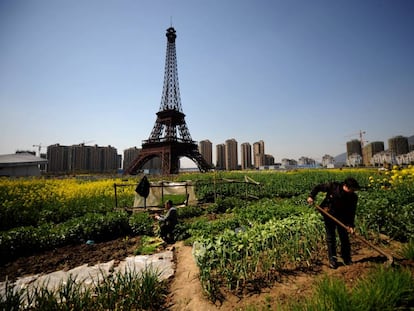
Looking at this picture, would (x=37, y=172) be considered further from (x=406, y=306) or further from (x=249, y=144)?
(x=249, y=144)

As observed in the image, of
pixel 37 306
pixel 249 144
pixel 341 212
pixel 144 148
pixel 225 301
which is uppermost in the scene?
pixel 249 144

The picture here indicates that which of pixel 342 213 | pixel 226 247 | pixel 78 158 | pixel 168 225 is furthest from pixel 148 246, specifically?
pixel 78 158

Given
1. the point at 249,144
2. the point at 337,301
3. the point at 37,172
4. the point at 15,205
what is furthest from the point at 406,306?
the point at 249,144

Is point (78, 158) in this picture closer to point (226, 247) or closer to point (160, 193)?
point (160, 193)

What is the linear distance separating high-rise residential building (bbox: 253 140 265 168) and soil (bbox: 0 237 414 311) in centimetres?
9302

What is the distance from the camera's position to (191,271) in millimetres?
4816

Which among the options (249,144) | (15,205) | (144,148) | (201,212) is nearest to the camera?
(15,205)

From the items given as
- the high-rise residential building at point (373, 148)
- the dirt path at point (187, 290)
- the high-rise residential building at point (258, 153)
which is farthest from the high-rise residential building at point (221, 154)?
the dirt path at point (187, 290)

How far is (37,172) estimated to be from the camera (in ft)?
A: 82.6

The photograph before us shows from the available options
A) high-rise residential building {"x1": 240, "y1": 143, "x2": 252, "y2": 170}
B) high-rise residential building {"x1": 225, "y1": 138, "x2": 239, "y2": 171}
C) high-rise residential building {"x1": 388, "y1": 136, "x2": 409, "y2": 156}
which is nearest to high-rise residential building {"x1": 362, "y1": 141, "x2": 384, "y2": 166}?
high-rise residential building {"x1": 388, "y1": 136, "x2": 409, "y2": 156}

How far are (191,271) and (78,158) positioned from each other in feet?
280

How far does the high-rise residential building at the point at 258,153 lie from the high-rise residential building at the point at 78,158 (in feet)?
211

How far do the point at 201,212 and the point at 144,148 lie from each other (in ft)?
89.0

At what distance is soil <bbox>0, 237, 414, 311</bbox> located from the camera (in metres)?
3.43
